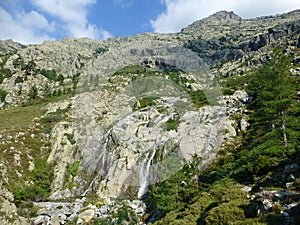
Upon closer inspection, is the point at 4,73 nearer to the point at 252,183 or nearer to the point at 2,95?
the point at 2,95

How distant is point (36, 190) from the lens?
41500 millimetres

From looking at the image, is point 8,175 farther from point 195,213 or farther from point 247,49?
point 247,49

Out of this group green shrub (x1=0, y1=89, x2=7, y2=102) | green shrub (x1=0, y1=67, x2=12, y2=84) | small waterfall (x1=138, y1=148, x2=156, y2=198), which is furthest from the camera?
green shrub (x1=0, y1=67, x2=12, y2=84)

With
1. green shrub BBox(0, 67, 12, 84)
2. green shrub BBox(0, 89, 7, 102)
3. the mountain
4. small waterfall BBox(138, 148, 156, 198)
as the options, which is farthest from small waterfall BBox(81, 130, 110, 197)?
green shrub BBox(0, 67, 12, 84)

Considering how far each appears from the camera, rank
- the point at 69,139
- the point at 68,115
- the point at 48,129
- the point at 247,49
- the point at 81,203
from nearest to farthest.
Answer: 1. the point at 81,203
2. the point at 69,139
3. the point at 48,129
4. the point at 68,115
5. the point at 247,49

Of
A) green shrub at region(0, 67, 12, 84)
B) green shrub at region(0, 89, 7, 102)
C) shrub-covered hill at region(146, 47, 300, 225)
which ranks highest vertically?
green shrub at region(0, 67, 12, 84)

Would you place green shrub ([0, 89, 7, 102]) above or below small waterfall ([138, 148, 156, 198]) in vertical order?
above

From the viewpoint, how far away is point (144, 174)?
39750 mm

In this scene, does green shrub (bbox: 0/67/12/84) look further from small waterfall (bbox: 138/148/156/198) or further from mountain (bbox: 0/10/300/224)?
small waterfall (bbox: 138/148/156/198)

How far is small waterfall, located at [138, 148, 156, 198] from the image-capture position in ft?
124

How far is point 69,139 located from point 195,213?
1553 inches

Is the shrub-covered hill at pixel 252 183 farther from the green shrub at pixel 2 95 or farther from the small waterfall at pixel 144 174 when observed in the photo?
the green shrub at pixel 2 95

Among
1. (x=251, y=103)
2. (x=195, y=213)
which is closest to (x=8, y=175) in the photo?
(x=195, y=213)

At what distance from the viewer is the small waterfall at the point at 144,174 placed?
37.9 metres
